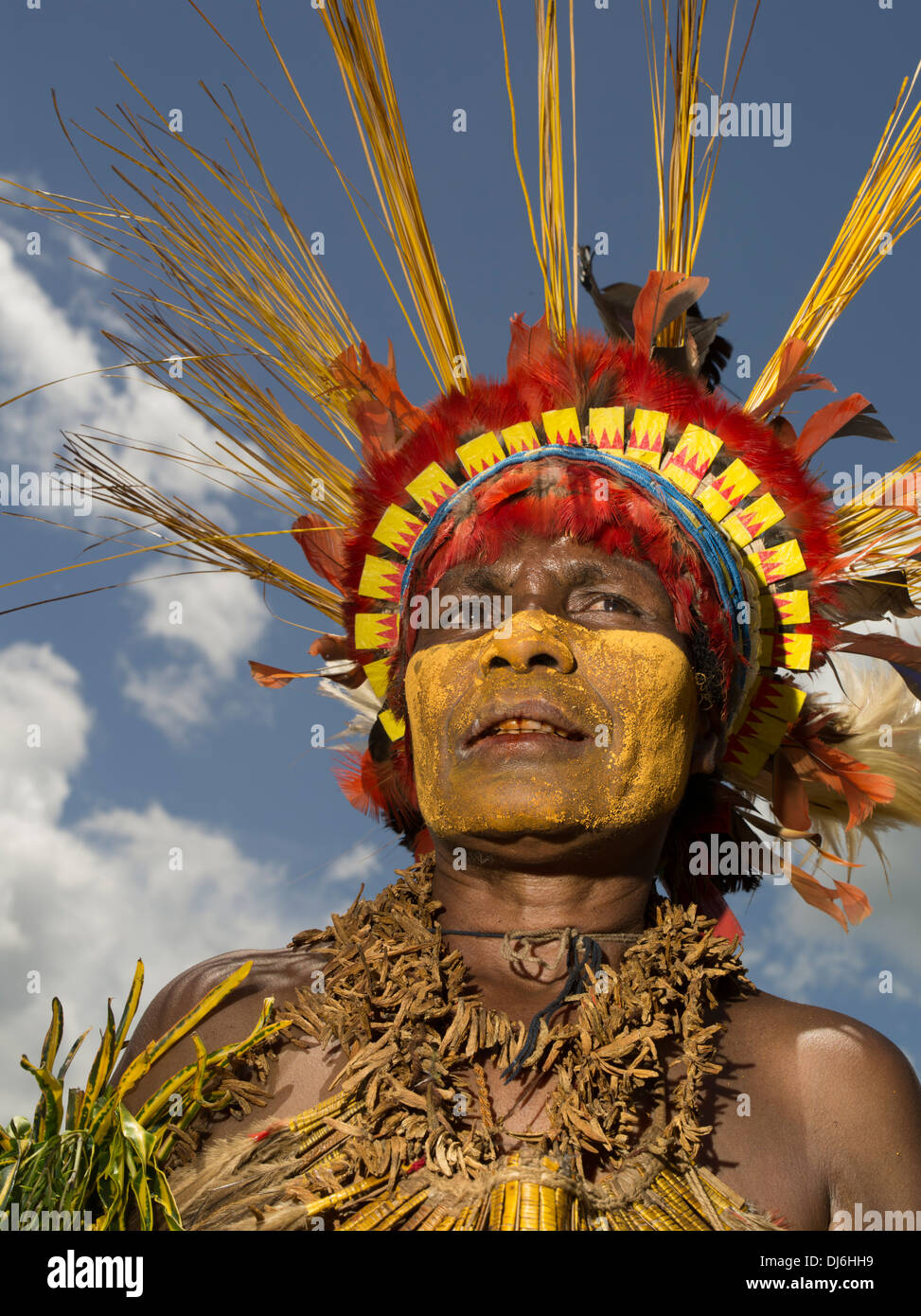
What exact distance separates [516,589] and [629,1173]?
1348 millimetres

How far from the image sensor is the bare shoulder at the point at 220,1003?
2.86m

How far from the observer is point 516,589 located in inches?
118

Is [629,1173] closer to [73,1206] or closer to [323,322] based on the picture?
[73,1206]

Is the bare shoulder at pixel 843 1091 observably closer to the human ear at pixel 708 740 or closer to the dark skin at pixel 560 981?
the dark skin at pixel 560 981

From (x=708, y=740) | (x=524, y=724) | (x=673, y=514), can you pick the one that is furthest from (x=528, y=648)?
(x=708, y=740)

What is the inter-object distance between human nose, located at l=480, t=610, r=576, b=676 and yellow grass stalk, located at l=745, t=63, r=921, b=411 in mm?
1229

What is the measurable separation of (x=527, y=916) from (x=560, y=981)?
0.56 feet

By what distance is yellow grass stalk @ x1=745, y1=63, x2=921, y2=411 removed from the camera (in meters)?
3.62

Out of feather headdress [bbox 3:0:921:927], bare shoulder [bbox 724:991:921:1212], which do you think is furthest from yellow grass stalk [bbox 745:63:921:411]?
bare shoulder [bbox 724:991:921:1212]

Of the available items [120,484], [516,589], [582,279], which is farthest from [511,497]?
[120,484]

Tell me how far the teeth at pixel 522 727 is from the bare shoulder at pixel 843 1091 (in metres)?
0.85

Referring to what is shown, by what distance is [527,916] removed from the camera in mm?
2934

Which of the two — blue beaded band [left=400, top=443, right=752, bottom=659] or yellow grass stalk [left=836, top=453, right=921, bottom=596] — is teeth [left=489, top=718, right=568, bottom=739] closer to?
blue beaded band [left=400, top=443, right=752, bottom=659]

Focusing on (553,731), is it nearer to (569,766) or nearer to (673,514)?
(569,766)
